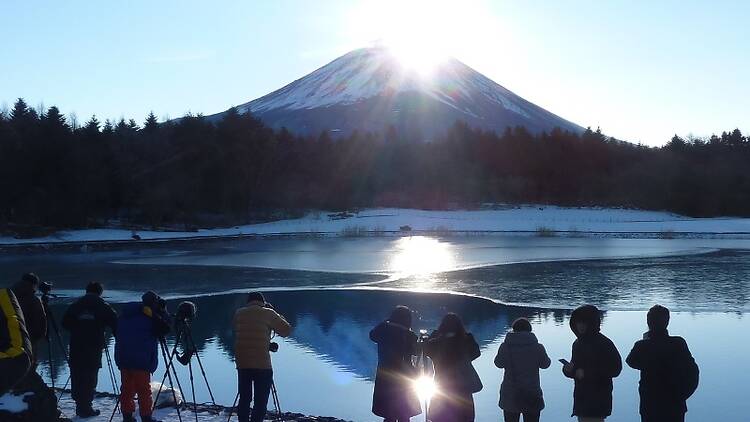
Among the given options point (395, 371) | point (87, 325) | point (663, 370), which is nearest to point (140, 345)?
point (87, 325)

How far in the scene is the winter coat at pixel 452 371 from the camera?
5.25m

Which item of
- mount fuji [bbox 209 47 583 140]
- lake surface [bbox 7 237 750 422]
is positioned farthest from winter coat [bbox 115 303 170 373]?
mount fuji [bbox 209 47 583 140]

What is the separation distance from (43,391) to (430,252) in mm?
26466

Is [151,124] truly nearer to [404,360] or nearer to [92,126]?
[92,126]

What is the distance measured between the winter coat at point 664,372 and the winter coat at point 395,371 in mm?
1594

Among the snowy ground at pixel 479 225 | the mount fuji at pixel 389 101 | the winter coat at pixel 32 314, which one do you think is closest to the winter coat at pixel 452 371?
the winter coat at pixel 32 314

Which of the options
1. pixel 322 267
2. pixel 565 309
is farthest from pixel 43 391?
pixel 322 267

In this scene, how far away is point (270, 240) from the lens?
40531 millimetres

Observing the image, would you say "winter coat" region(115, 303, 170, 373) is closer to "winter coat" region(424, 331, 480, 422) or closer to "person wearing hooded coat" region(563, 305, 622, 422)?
"winter coat" region(424, 331, 480, 422)

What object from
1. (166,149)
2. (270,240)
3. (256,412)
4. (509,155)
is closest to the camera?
(256,412)

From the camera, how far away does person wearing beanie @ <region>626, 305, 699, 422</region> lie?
15.7ft

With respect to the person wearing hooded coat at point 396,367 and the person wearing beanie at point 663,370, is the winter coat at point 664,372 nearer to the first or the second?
the person wearing beanie at point 663,370

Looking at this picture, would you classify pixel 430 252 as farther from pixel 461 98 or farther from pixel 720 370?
pixel 461 98

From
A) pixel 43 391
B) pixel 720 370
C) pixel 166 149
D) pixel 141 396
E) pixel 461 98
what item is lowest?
pixel 720 370
